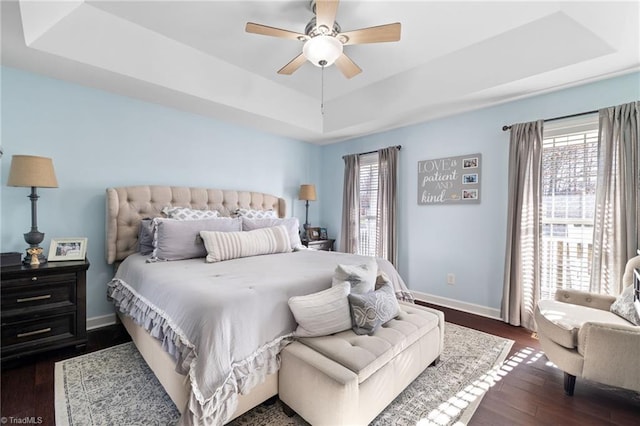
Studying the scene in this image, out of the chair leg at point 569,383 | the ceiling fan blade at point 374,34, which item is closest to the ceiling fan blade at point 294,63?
the ceiling fan blade at point 374,34

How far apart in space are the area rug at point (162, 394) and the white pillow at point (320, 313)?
20.2 inches

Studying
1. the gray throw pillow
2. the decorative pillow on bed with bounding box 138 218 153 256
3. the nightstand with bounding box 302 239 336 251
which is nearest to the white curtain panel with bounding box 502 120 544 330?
the gray throw pillow

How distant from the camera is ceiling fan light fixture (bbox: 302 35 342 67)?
2.02 metres

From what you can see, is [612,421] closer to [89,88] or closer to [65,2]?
[65,2]

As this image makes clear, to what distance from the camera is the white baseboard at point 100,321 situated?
2.79 meters

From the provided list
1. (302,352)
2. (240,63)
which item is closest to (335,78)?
(240,63)

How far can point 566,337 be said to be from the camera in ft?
6.06

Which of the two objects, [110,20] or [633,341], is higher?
[110,20]

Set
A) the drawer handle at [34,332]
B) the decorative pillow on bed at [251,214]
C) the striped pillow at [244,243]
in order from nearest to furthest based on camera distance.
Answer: the drawer handle at [34,332], the striped pillow at [244,243], the decorative pillow on bed at [251,214]

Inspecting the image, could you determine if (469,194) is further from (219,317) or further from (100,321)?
(100,321)

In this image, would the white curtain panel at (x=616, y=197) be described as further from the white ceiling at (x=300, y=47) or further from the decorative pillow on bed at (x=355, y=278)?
the decorative pillow on bed at (x=355, y=278)

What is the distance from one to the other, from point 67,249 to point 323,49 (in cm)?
280

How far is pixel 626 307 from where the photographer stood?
1.98 meters

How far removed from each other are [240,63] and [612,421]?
4.09 metres
